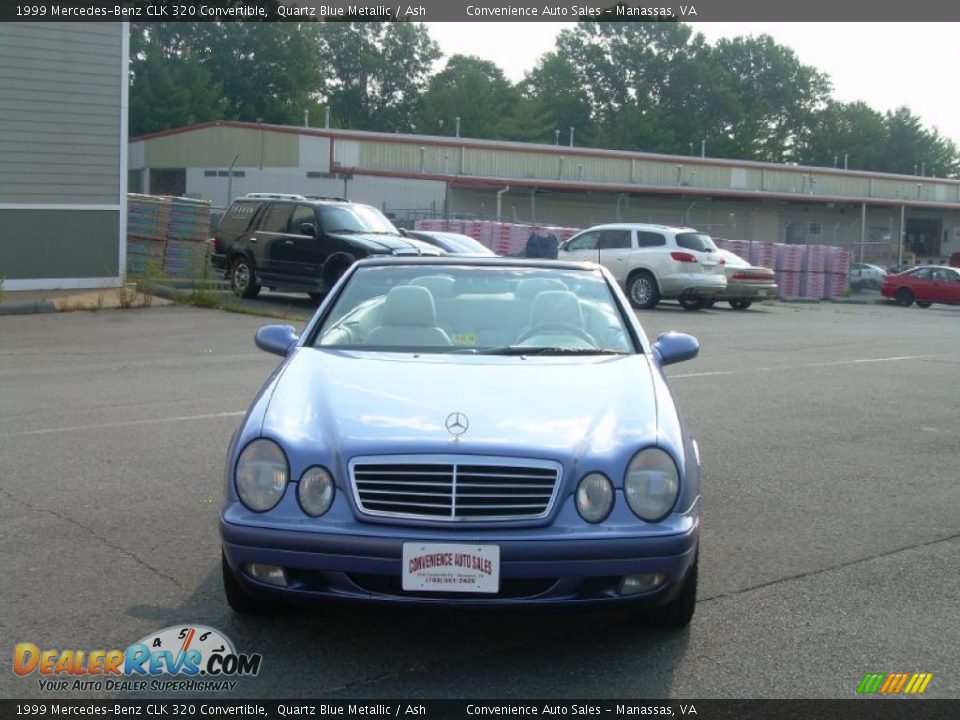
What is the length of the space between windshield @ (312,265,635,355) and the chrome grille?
1.38 metres

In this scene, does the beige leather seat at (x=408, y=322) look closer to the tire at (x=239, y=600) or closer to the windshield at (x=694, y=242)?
the tire at (x=239, y=600)

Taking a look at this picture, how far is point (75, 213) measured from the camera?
20594mm

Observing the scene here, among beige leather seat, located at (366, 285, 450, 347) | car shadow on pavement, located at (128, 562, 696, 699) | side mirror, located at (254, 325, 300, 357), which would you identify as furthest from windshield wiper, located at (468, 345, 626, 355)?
car shadow on pavement, located at (128, 562, 696, 699)

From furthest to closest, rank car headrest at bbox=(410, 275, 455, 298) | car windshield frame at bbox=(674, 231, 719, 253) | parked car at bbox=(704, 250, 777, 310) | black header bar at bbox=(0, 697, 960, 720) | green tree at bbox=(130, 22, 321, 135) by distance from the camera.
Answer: green tree at bbox=(130, 22, 321, 135) → parked car at bbox=(704, 250, 777, 310) → car windshield frame at bbox=(674, 231, 719, 253) → car headrest at bbox=(410, 275, 455, 298) → black header bar at bbox=(0, 697, 960, 720)

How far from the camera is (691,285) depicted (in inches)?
936

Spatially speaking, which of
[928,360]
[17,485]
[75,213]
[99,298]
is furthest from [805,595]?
[75,213]

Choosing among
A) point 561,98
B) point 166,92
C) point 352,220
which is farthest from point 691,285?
point 561,98

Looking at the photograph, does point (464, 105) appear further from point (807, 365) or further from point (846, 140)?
point (807, 365)

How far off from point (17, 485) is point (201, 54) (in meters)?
73.2

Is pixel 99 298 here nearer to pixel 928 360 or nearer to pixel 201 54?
pixel 928 360

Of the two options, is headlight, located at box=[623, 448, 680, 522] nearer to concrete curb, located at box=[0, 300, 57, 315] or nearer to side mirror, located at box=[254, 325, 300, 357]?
side mirror, located at box=[254, 325, 300, 357]

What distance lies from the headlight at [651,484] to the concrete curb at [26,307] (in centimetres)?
1543

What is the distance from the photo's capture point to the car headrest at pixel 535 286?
611 cm

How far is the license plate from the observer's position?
4.15m
